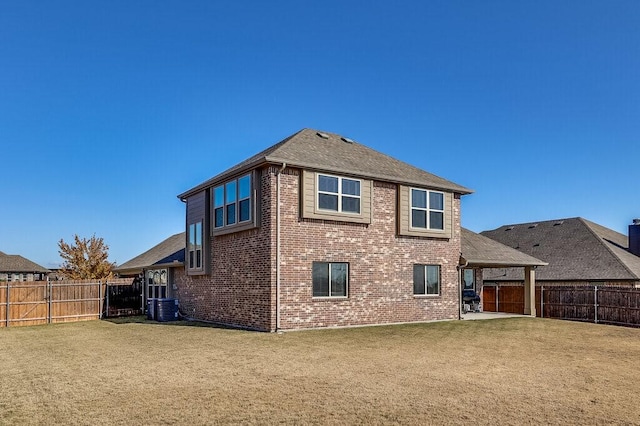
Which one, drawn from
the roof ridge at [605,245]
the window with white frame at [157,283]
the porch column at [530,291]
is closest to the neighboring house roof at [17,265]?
the window with white frame at [157,283]

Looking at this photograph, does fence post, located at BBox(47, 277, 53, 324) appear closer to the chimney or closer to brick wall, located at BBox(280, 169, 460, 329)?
brick wall, located at BBox(280, 169, 460, 329)

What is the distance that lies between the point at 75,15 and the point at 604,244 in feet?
96.9

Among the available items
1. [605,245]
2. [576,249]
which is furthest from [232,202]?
[605,245]

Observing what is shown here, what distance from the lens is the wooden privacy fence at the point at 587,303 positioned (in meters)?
20.3

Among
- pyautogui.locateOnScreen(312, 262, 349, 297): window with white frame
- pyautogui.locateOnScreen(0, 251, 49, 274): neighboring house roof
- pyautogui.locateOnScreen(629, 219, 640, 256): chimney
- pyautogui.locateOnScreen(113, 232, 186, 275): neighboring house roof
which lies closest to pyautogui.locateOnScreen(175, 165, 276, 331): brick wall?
pyautogui.locateOnScreen(312, 262, 349, 297): window with white frame

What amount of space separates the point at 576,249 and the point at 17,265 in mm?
57597

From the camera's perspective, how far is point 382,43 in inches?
724

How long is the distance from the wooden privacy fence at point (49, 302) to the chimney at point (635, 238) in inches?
1220

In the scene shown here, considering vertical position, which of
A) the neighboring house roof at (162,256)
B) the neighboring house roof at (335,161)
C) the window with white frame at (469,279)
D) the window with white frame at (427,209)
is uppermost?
the neighboring house roof at (335,161)

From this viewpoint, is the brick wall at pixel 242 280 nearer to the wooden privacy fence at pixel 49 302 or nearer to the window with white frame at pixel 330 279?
the window with white frame at pixel 330 279

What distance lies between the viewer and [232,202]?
18.3 m

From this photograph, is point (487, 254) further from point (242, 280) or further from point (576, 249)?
point (576, 249)

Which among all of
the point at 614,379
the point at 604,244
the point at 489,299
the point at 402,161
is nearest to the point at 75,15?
the point at 402,161

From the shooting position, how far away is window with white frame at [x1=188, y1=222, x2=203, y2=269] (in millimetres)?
20359
